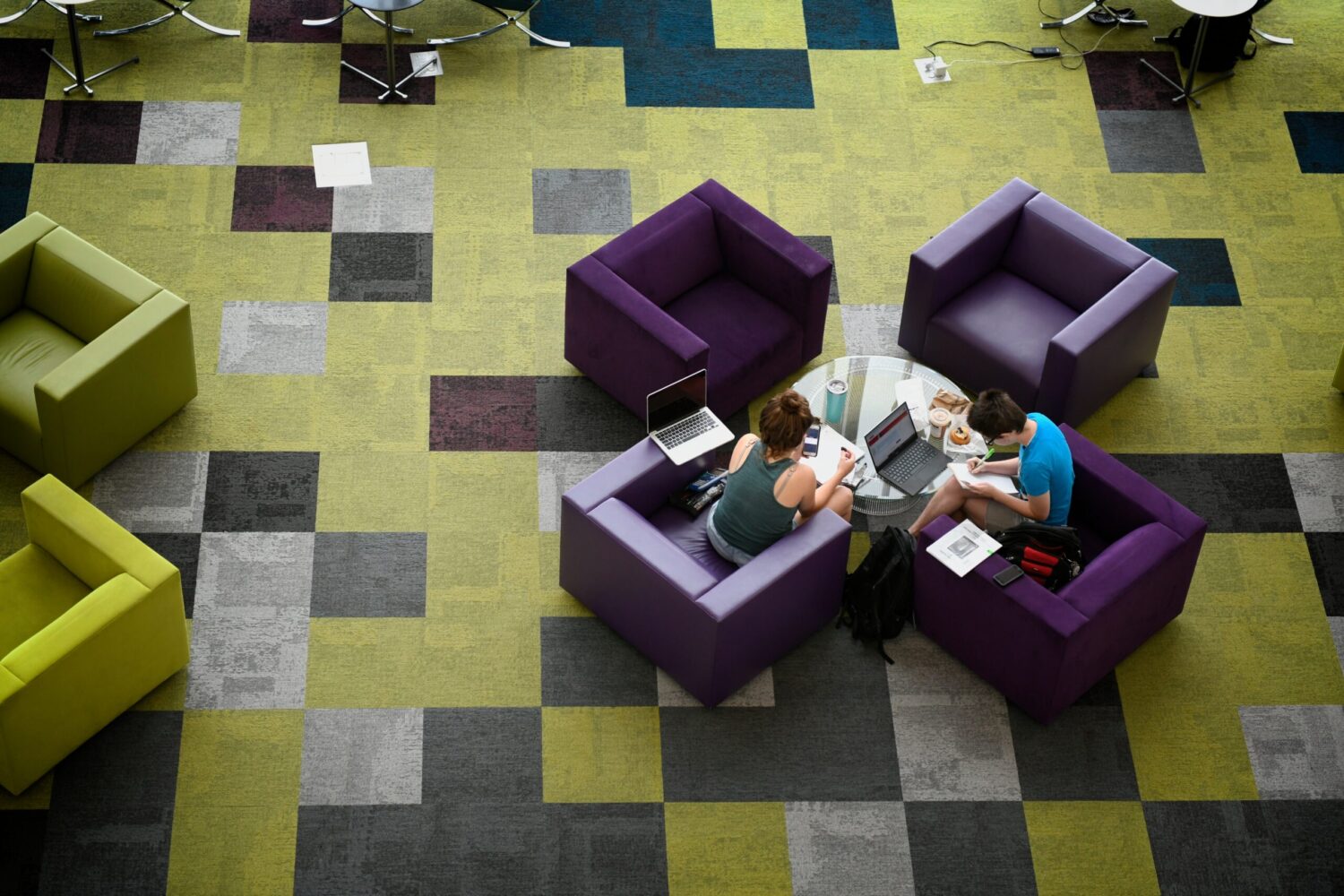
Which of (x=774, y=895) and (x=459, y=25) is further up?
(x=459, y=25)

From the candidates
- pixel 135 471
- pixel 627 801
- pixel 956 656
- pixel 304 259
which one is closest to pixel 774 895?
pixel 627 801

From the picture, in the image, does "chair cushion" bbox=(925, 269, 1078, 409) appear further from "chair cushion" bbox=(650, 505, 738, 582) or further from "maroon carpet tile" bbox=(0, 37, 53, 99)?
"maroon carpet tile" bbox=(0, 37, 53, 99)

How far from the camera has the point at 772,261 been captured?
747cm

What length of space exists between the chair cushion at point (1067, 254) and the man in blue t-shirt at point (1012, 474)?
1.20m

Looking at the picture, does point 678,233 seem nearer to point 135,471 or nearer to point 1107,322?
point 1107,322

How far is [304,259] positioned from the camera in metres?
8.09

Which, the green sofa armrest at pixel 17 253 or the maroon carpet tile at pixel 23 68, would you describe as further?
the maroon carpet tile at pixel 23 68

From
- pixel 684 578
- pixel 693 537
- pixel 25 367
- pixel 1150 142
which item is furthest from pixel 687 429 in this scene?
pixel 1150 142

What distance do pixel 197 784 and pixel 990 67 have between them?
231 inches

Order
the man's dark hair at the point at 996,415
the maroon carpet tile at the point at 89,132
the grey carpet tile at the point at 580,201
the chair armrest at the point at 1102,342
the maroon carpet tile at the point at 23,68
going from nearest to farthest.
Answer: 1. the man's dark hair at the point at 996,415
2. the chair armrest at the point at 1102,342
3. the grey carpet tile at the point at 580,201
4. the maroon carpet tile at the point at 89,132
5. the maroon carpet tile at the point at 23,68

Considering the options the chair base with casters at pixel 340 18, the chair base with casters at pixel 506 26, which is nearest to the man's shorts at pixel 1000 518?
the chair base with casters at pixel 506 26

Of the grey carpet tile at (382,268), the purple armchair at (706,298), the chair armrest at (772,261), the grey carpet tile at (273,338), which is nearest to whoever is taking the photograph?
the purple armchair at (706,298)

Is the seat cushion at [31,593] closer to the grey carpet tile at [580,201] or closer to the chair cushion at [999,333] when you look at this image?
the grey carpet tile at [580,201]

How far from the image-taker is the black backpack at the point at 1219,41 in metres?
9.07
